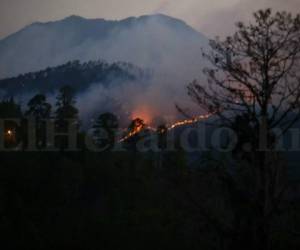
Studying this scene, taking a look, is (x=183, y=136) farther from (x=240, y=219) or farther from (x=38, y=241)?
(x=240, y=219)

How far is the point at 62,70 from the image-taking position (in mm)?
72438

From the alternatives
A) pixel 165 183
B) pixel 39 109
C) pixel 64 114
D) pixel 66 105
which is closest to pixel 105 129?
pixel 64 114

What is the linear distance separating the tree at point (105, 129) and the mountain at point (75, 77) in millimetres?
27776

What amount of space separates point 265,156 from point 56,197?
32.5ft

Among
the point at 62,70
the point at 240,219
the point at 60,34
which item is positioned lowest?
the point at 240,219

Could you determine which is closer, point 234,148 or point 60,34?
point 234,148

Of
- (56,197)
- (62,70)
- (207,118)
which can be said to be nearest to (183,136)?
(56,197)

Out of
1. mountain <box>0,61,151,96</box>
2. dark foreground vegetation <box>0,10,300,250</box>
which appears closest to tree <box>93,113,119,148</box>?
dark foreground vegetation <box>0,10,300,250</box>

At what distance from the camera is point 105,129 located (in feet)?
72.8

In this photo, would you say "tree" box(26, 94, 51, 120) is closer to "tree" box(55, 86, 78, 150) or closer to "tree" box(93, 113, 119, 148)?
"tree" box(55, 86, 78, 150)

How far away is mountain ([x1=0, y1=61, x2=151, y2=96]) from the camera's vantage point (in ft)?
181

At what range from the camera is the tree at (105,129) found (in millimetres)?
22125

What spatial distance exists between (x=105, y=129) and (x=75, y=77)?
158ft

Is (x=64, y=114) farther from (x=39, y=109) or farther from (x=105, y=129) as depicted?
(x=105, y=129)
